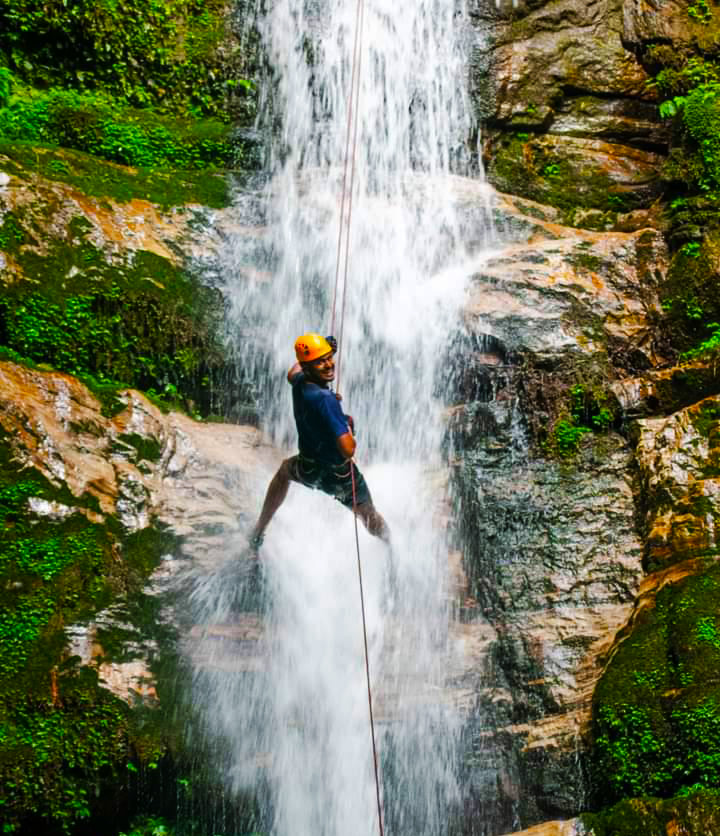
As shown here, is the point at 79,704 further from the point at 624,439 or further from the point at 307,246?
→ the point at 307,246

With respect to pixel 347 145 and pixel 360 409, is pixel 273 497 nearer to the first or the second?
pixel 360 409

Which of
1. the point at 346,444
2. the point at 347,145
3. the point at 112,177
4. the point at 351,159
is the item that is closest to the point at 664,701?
the point at 346,444

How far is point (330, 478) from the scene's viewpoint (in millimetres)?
6098

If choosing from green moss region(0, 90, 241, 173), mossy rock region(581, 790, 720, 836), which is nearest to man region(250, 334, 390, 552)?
mossy rock region(581, 790, 720, 836)

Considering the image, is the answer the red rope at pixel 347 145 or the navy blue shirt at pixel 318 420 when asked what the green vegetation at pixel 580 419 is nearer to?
the navy blue shirt at pixel 318 420

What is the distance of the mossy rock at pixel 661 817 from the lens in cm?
461

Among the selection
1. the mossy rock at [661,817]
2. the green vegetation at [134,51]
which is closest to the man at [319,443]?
the mossy rock at [661,817]

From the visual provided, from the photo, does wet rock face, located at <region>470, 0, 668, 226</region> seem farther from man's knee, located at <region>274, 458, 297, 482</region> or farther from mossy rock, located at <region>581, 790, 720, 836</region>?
mossy rock, located at <region>581, 790, 720, 836</region>

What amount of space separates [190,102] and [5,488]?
6.82 meters

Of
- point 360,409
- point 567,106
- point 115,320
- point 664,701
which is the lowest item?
point 664,701

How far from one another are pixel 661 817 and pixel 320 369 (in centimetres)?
346

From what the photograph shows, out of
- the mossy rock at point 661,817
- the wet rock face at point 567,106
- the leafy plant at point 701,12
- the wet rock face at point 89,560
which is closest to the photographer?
the mossy rock at point 661,817

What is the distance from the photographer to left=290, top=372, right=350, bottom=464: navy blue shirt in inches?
227

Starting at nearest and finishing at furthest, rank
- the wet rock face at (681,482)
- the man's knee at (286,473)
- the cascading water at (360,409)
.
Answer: the cascading water at (360,409) < the wet rock face at (681,482) < the man's knee at (286,473)
